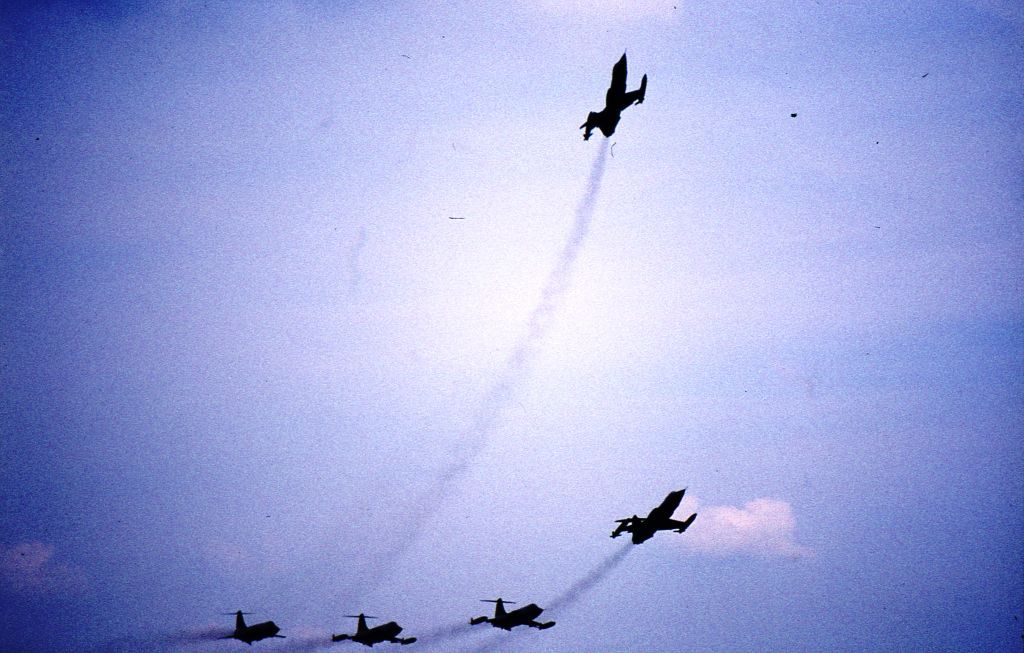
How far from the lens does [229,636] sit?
56.9m

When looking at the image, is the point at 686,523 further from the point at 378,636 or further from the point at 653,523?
the point at 378,636

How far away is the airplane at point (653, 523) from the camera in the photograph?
4828cm

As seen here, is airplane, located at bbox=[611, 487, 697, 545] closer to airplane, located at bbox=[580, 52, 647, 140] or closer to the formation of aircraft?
the formation of aircraft

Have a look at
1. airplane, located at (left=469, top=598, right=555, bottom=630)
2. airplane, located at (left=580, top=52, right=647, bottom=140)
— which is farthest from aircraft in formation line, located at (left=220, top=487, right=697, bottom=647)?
airplane, located at (left=580, top=52, right=647, bottom=140)

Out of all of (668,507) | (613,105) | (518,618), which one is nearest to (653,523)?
(668,507)

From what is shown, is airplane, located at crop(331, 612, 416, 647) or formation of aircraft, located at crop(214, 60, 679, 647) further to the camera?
airplane, located at crop(331, 612, 416, 647)

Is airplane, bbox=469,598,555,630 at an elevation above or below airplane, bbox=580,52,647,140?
below

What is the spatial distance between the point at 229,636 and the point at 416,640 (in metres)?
14.9

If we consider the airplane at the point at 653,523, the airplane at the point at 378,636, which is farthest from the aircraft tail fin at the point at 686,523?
the airplane at the point at 378,636

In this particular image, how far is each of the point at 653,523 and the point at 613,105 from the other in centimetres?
2733

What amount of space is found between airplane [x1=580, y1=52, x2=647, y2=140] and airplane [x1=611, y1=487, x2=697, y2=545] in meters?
24.3

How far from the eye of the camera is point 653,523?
48.5 m

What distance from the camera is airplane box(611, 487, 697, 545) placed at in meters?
48.3

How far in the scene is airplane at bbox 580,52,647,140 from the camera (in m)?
41.9
